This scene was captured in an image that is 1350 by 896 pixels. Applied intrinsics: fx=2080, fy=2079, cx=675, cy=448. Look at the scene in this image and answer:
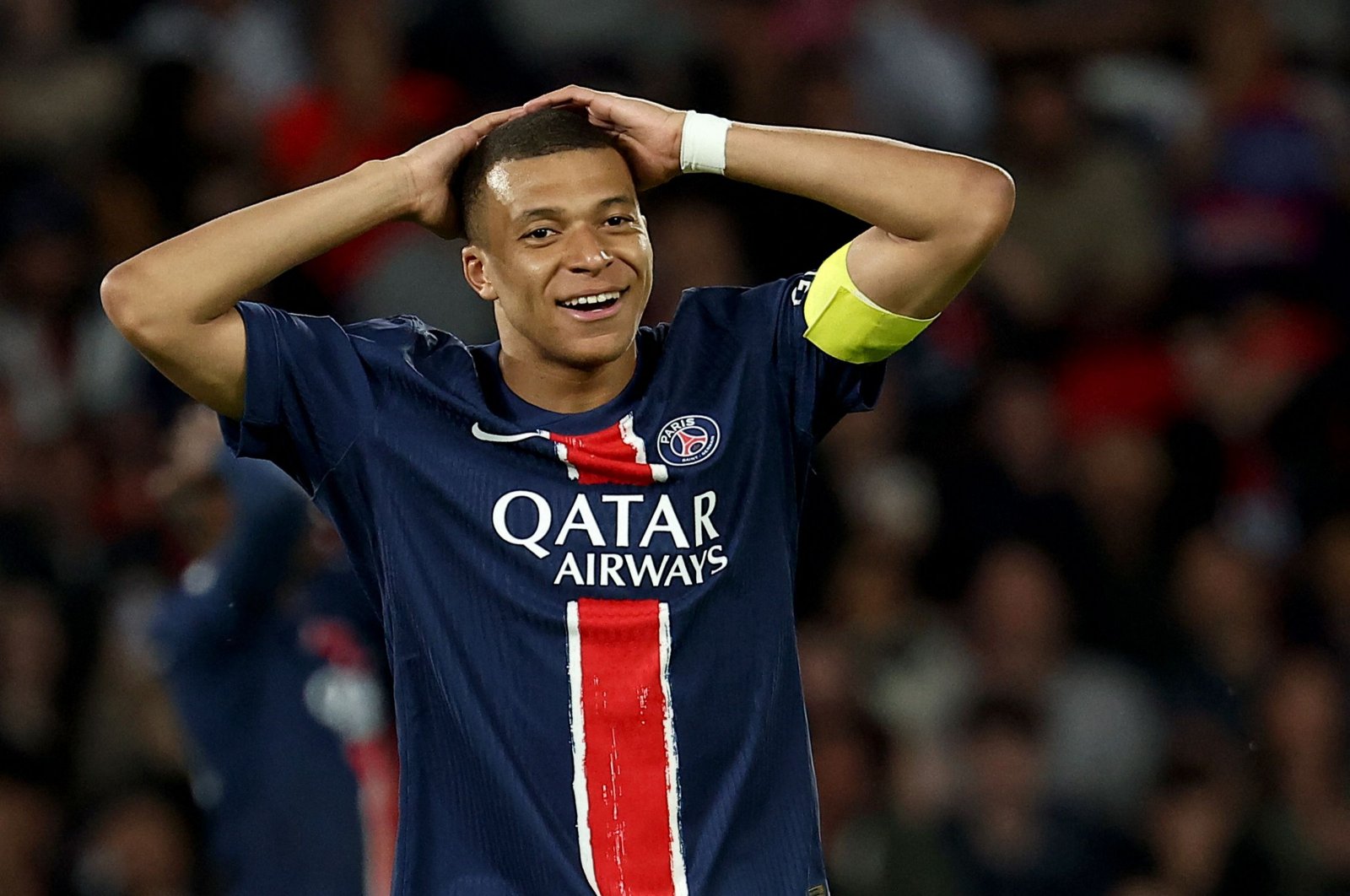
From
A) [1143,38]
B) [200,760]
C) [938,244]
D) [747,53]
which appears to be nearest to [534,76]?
[747,53]

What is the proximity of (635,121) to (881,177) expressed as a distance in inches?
18.6

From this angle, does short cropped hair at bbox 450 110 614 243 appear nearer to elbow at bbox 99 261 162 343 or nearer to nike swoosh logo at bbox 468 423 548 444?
nike swoosh logo at bbox 468 423 548 444

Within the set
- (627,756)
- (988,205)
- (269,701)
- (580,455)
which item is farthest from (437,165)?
(269,701)

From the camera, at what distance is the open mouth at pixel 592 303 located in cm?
373

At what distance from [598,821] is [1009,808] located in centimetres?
409

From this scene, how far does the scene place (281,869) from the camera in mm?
5457

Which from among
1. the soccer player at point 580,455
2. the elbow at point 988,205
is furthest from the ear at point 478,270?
the elbow at point 988,205

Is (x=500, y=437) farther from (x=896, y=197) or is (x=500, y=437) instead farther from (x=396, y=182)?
(x=896, y=197)

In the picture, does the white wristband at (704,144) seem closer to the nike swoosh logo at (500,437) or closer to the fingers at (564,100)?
the fingers at (564,100)

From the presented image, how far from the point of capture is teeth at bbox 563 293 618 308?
372 cm

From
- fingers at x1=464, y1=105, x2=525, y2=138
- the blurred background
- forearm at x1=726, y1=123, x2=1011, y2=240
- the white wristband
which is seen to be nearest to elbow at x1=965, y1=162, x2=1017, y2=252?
forearm at x1=726, y1=123, x2=1011, y2=240

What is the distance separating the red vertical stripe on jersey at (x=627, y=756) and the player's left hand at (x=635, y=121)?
841mm

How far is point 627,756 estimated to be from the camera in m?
3.56

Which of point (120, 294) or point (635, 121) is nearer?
point (120, 294)
